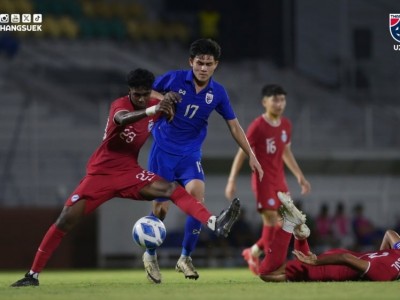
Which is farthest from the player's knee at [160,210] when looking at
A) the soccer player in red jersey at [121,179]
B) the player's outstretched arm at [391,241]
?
the player's outstretched arm at [391,241]

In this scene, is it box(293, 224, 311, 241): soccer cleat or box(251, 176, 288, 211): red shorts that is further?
box(251, 176, 288, 211): red shorts

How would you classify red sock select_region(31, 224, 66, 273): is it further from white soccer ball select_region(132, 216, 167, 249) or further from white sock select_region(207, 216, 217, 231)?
white sock select_region(207, 216, 217, 231)

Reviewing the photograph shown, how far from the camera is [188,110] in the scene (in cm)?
1086

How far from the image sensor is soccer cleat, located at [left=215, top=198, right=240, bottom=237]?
30.0ft

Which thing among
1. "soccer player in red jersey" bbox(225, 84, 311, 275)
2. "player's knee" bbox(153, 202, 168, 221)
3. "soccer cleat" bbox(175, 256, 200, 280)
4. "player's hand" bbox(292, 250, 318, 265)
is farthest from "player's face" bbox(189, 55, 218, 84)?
"soccer player in red jersey" bbox(225, 84, 311, 275)

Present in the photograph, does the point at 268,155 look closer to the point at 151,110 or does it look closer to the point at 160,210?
the point at 160,210

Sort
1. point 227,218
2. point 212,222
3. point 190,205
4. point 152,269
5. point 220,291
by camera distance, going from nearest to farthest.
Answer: point 220,291, point 227,218, point 212,222, point 190,205, point 152,269

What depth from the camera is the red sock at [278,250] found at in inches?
397

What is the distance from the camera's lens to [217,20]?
29141mm

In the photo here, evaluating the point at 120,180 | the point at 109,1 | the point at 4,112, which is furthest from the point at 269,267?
the point at 109,1

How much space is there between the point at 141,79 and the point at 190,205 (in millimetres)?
1243

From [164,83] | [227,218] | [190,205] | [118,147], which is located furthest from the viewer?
[164,83]

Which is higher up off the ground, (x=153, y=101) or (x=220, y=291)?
(x=153, y=101)

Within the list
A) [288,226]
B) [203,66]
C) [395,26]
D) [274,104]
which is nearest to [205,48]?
[203,66]
